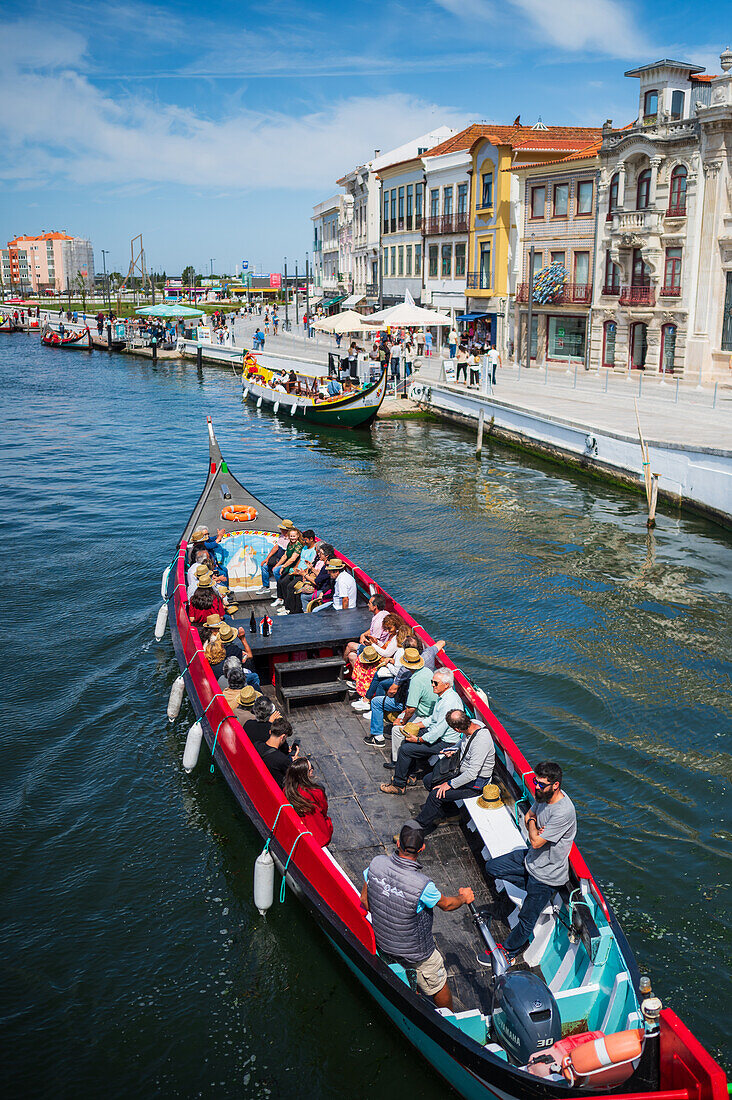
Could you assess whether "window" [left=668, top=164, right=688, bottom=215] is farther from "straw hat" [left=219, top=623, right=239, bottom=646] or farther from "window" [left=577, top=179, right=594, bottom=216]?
"straw hat" [left=219, top=623, right=239, bottom=646]

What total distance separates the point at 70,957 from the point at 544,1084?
15.8 ft

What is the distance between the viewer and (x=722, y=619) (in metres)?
16.1

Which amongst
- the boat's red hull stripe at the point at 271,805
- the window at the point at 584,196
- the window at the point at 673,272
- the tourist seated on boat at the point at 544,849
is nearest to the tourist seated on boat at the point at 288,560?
the boat's red hull stripe at the point at 271,805

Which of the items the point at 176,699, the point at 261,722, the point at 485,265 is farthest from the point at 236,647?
the point at 485,265

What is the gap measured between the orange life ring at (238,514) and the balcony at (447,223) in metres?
37.2

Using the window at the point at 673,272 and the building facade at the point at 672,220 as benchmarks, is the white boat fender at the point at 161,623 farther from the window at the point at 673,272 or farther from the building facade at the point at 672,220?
the window at the point at 673,272

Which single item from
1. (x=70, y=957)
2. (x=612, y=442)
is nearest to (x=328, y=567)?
(x=70, y=957)


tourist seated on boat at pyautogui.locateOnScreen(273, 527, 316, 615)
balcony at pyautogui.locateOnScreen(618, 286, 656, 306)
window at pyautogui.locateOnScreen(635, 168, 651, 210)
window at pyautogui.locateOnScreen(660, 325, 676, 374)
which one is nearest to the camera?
tourist seated on boat at pyautogui.locateOnScreen(273, 527, 316, 615)

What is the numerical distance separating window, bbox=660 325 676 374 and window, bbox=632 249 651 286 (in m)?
2.14

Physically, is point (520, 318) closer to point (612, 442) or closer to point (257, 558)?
point (612, 442)

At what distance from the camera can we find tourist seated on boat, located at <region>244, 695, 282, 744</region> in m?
9.17

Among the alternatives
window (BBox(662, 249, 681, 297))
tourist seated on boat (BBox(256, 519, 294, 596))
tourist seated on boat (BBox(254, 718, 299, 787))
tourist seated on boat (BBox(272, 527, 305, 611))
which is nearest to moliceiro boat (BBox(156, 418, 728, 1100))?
tourist seated on boat (BBox(254, 718, 299, 787))

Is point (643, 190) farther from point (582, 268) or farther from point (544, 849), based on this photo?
point (544, 849)

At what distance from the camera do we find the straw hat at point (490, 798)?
7.96m
